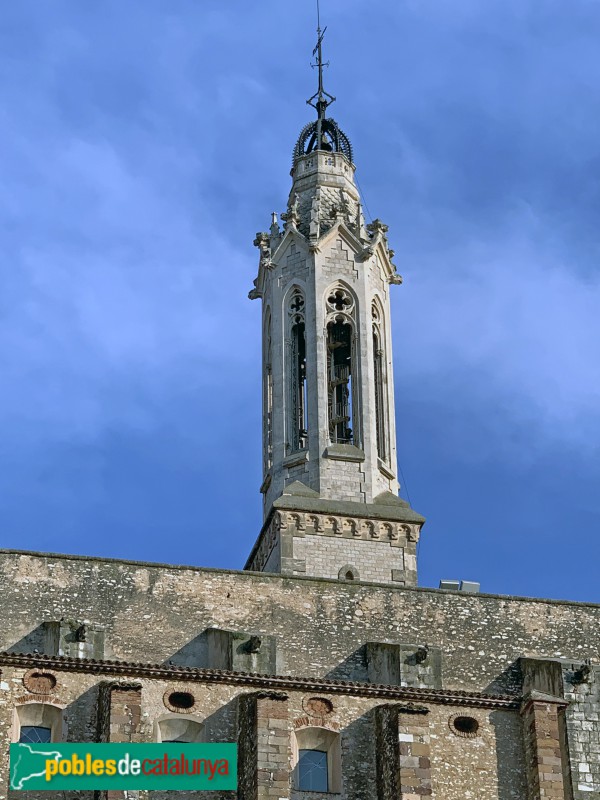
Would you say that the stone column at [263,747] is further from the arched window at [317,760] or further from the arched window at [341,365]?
the arched window at [341,365]

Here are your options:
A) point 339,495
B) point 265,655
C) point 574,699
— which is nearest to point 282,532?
point 339,495

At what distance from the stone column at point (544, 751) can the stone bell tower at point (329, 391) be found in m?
8.09

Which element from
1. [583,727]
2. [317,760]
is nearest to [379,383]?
[583,727]

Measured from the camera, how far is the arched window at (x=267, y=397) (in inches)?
2291

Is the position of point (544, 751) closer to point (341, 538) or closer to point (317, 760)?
point (317, 760)

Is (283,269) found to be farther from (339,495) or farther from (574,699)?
(574,699)

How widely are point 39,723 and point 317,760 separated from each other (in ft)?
22.1

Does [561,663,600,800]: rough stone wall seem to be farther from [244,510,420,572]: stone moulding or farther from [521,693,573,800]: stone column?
[244,510,420,572]: stone moulding

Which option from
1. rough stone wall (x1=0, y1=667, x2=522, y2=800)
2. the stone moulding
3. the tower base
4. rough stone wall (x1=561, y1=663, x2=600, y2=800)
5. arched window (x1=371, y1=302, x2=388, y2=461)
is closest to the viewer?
rough stone wall (x1=0, y1=667, x2=522, y2=800)

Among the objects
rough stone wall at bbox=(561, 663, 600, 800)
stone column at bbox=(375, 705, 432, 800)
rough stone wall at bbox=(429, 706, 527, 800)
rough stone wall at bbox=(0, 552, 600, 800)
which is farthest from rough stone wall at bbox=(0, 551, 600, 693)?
stone column at bbox=(375, 705, 432, 800)

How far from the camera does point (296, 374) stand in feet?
190

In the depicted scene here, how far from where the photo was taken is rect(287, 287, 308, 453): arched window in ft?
187

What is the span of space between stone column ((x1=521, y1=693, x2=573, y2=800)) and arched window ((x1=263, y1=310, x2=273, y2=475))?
541 inches

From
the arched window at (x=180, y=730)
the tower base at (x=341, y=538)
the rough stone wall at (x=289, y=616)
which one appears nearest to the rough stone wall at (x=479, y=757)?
the rough stone wall at (x=289, y=616)
